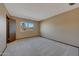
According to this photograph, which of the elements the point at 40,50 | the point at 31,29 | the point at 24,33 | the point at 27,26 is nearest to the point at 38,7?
the point at 40,50

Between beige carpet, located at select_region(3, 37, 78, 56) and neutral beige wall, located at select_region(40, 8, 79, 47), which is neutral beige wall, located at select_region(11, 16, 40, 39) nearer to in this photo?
beige carpet, located at select_region(3, 37, 78, 56)

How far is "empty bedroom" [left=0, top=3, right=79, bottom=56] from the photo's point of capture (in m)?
2.89

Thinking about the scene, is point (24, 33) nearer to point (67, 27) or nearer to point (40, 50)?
point (40, 50)

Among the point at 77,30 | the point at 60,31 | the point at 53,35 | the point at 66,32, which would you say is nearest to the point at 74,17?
the point at 77,30

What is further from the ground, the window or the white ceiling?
the white ceiling

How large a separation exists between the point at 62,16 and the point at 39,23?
3914 mm

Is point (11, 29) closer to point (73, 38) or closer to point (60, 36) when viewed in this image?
point (60, 36)

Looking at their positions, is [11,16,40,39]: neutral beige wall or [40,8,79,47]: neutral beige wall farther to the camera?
[11,16,40,39]: neutral beige wall

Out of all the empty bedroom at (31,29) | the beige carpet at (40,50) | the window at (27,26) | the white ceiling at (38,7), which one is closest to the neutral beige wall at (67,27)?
the empty bedroom at (31,29)

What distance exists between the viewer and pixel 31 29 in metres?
7.39

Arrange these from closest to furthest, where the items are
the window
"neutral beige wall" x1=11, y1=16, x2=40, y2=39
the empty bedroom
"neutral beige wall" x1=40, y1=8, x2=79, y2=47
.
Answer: the empty bedroom
"neutral beige wall" x1=40, y1=8, x2=79, y2=47
"neutral beige wall" x1=11, y1=16, x2=40, y2=39
the window

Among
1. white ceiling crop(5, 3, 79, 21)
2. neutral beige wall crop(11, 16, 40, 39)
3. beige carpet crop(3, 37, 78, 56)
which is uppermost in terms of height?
white ceiling crop(5, 3, 79, 21)

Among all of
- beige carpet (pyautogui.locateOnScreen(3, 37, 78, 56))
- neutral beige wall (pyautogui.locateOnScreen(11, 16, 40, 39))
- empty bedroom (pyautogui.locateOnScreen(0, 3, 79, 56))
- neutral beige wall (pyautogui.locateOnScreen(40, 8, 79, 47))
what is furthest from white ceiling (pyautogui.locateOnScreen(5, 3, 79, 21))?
neutral beige wall (pyautogui.locateOnScreen(11, 16, 40, 39))

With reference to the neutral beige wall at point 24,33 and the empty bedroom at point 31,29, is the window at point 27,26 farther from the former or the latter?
the neutral beige wall at point 24,33
